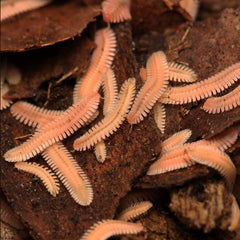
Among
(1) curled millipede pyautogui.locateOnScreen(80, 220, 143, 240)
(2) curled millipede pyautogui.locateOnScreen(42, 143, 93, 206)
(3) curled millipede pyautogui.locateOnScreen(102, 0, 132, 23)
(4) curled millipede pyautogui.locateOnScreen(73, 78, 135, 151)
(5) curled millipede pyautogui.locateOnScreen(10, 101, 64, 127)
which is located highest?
(3) curled millipede pyautogui.locateOnScreen(102, 0, 132, 23)

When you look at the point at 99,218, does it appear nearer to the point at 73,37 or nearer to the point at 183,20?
the point at 73,37

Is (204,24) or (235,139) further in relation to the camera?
(204,24)

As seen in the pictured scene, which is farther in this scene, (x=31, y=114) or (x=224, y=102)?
(x=31, y=114)

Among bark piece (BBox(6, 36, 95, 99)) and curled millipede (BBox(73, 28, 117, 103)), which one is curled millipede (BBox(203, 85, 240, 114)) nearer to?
curled millipede (BBox(73, 28, 117, 103))

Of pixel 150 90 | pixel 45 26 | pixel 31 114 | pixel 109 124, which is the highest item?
pixel 45 26

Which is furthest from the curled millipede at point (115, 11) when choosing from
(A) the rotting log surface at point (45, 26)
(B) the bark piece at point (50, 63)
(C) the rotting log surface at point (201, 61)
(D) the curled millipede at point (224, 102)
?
(D) the curled millipede at point (224, 102)

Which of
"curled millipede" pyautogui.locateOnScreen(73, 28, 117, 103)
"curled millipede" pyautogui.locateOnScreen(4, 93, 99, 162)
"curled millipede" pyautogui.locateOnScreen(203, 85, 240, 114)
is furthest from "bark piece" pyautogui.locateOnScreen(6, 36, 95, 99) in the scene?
"curled millipede" pyautogui.locateOnScreen(203, 85, 240, 114)

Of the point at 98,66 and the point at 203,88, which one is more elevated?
the point at 203,88

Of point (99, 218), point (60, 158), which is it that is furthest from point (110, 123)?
point (99, 218)

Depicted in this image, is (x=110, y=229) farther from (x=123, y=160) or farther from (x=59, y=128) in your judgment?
Result: (x=59, y=128)

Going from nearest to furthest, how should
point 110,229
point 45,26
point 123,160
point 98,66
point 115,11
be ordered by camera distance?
point 110,229, point 123,160, point 98,66, point 115,11, point 45,26

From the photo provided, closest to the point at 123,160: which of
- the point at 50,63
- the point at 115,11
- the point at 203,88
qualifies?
the point at 203,88
